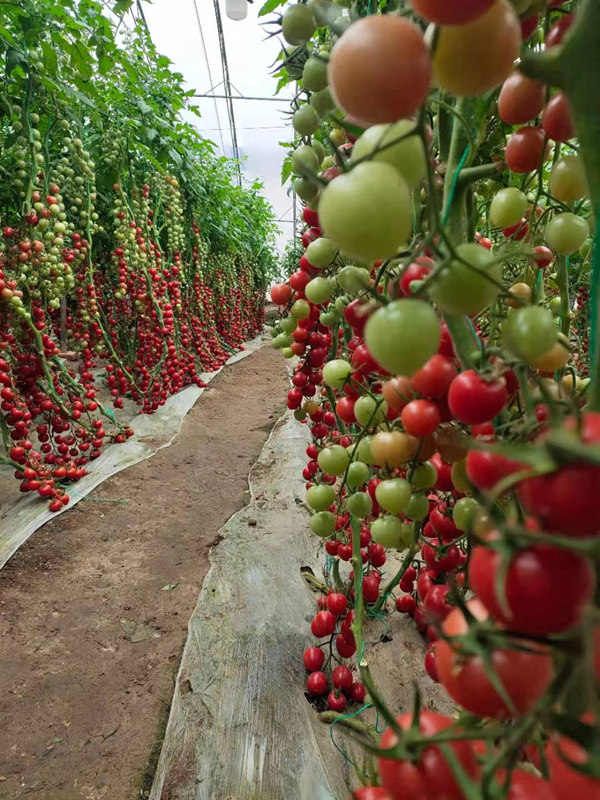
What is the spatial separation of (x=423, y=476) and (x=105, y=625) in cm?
162

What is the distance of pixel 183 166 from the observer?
12.5 ft

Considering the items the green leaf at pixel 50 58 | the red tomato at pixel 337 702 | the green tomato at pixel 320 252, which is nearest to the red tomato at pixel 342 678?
the red tomato at pixel 337 702

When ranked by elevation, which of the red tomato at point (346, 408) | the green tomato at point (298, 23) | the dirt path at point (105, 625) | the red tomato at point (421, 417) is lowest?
the dirt path at point (105, 625)

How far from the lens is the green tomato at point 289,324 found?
0.96m

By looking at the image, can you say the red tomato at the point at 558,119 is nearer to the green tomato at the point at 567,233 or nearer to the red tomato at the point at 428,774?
the green tomato at the point at 567,233

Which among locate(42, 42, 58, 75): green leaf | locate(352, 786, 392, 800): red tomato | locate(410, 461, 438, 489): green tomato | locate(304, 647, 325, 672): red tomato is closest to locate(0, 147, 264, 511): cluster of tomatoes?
locate(42, 42, 58, 75): green leaf

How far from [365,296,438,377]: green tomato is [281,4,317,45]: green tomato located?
47cm

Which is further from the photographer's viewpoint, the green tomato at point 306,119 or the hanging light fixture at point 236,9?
the hanging light fixture at point 236,9

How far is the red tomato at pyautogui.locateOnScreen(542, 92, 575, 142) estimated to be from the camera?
352 millimetres

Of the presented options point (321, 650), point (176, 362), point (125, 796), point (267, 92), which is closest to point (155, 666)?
point (125, 796)

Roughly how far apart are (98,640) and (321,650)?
2.79 feet

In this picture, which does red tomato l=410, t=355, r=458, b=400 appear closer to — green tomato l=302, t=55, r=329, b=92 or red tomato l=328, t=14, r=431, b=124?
red tomato l=328, t=14, r=431, b=124

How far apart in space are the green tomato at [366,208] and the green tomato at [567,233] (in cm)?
31

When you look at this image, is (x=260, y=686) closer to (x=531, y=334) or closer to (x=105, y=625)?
(x=105, y=625)
